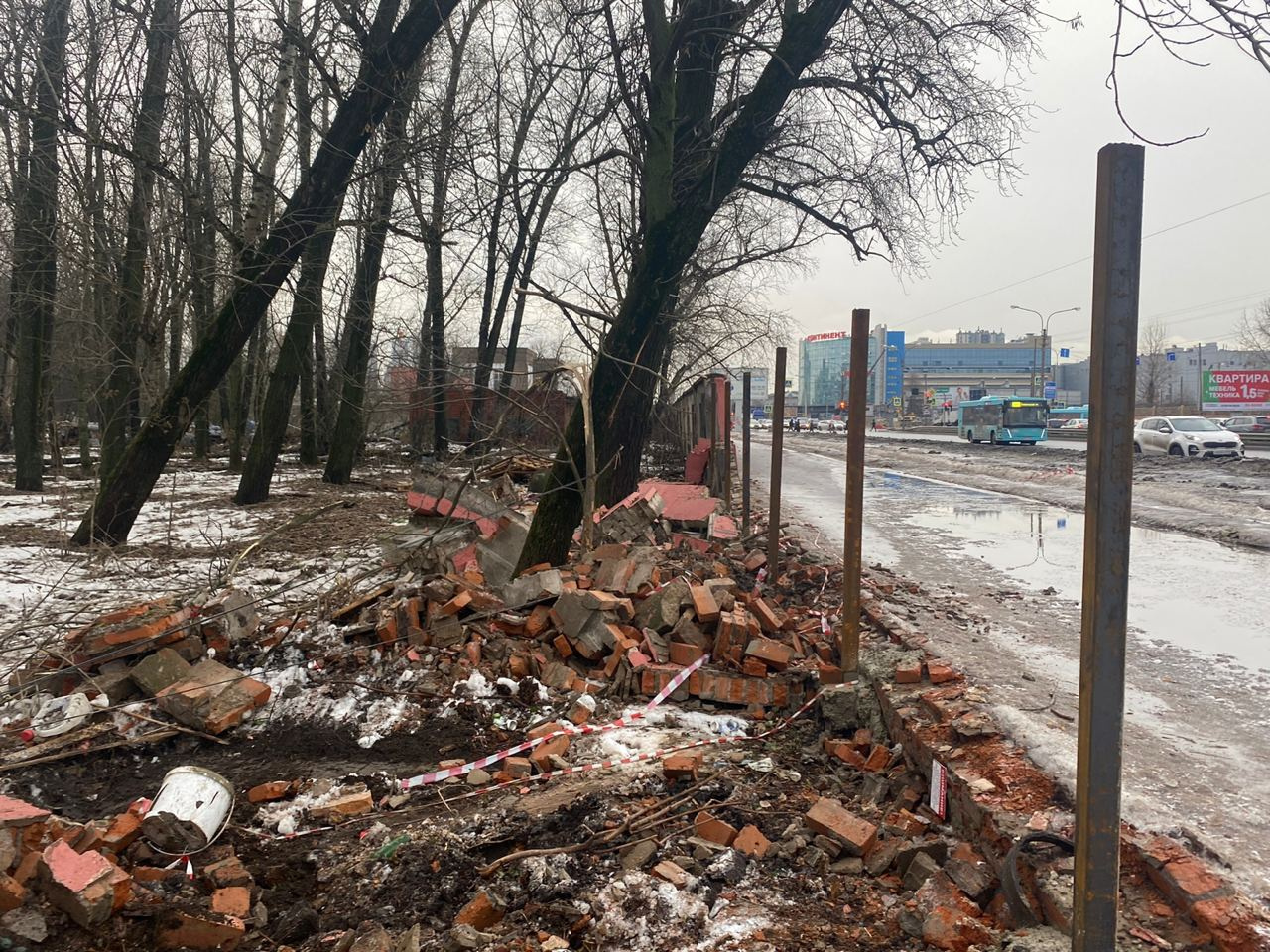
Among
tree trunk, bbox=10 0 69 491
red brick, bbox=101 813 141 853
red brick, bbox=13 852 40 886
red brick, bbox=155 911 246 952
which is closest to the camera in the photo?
red brick, bbox=155 911 246 952

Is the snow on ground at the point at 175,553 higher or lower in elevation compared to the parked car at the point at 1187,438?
lower

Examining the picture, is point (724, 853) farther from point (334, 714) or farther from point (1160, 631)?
point (1160, 631)

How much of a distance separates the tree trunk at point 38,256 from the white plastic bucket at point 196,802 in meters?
6.36

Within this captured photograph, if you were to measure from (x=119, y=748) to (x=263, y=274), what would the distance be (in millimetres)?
5408

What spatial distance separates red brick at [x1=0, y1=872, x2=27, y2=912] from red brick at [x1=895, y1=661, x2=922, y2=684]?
12.4 feet

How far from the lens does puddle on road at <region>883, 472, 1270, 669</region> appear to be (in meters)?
5.88

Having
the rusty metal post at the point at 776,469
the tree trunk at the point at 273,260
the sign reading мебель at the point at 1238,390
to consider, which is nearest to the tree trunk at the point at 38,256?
the tree trunk at the point at 273,260

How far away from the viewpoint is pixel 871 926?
2678 millimetres

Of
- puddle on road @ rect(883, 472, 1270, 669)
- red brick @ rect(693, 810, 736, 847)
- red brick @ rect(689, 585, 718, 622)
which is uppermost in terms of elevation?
red brick @ rect(689, 585, 718, 622)

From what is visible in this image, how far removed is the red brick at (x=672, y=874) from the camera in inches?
114

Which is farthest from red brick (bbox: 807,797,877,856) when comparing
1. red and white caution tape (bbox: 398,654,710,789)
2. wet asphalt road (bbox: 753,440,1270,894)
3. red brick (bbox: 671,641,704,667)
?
red brick (bbox: 671,641,704,667)

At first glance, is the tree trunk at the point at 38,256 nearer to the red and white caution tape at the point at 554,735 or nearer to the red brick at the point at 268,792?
the red brick at the point at 268,792

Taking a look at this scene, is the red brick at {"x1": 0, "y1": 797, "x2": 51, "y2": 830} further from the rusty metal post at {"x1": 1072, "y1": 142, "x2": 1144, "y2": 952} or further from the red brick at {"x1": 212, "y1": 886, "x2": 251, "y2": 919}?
the rusty metal post at {"x1": 1072, "y1": 142, "x2": 1144, "y2": 952}

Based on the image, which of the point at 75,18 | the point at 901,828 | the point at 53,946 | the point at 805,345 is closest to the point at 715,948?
the point at 901,828
